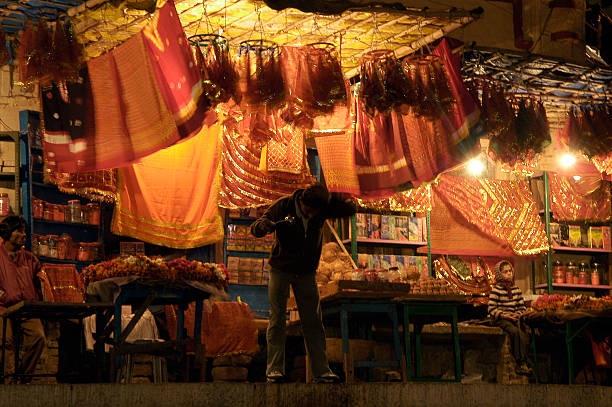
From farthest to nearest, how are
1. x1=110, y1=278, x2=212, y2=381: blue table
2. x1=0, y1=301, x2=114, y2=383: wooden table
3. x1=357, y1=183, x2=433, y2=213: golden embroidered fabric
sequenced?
x1=357, y1=183, x2=433, y2=213: golden embroidered fabric
x1=110, y1=278, x2=212, y2=381: blue table
x1=0, y1=301, x2=114, y2=383: wooden table

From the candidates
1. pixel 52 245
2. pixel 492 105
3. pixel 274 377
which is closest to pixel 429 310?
pixel 274 377

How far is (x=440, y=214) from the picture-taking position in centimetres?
1280

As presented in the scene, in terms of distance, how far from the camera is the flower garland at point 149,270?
8.12 m

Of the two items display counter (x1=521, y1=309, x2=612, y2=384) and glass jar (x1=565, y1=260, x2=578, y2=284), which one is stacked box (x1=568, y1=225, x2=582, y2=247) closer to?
glass jar (x1=565, y1=260, x2=578, y2=284)

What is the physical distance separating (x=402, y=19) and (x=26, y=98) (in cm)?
387

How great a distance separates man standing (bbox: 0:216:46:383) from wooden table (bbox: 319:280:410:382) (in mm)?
2459

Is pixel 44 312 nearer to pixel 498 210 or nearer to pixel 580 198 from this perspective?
pixel 498 210

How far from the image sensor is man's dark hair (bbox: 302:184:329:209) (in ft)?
25.1

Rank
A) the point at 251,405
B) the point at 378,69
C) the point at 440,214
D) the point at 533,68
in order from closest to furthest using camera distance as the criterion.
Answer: the point at 251,405 < the point at 378,69 < the point at 533,68 < the point at 440,214

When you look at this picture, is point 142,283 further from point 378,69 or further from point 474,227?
point 474,227

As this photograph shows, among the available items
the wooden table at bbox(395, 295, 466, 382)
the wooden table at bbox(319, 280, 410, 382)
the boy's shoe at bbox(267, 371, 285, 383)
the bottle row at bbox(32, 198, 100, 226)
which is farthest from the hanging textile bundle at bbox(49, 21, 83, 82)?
the wooden table at bbox(395, 295, 466, 382)

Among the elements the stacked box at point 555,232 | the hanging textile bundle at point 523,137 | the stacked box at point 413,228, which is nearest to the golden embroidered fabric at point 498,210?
the stacked box at point 555,232

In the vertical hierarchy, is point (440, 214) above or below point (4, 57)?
below

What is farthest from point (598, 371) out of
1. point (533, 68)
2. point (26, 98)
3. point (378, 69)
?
point (26, 98)
